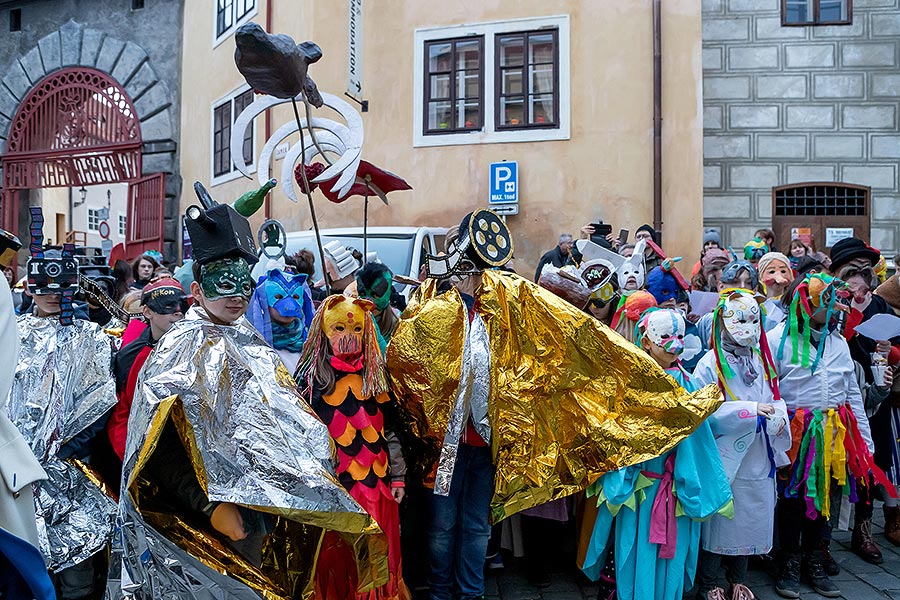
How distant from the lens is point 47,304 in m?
4.18

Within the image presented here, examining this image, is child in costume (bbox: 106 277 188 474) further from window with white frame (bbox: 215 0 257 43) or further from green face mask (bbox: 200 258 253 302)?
window with white frame (bbox: 215 0 257 43)

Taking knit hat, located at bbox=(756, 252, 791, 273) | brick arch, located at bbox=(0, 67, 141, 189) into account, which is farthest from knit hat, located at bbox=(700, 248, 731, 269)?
brick arch, located at bbox=(0, 67, 141, 189)

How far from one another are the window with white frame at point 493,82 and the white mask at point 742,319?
7.78 m

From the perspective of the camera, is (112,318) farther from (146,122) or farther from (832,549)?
(146,122)

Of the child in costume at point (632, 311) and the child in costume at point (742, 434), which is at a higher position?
the child in costume at point (632, 311)

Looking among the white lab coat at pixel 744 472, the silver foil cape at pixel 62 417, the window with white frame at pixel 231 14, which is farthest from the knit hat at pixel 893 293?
the window with white frame at pixel 231 14

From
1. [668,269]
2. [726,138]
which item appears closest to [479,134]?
[726,138]

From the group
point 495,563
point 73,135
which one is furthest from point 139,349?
point 73,135

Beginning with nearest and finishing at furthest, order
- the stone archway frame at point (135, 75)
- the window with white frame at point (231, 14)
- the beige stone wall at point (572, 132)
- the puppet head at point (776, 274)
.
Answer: the puppet head at point (776, 274) → the beige stone wall at point (572, 132) → the window with white frame at point (231, 14) → the stone archway frame at point (135, 75)

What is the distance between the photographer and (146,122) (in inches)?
629

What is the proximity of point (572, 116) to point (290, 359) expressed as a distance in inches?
318

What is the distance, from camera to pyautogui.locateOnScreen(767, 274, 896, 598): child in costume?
4.70 meters

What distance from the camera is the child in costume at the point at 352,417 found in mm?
3854

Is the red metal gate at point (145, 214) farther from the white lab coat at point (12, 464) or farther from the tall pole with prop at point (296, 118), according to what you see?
the white lab coat at point (12, 464)
